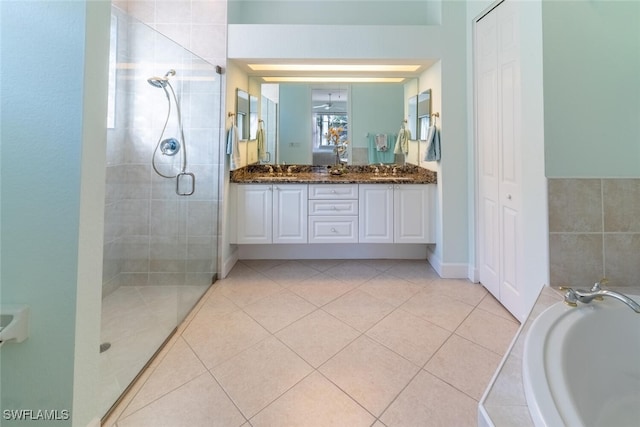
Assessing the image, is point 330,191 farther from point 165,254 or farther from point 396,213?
point 165,254

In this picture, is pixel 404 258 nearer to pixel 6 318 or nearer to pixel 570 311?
pixel 570 311

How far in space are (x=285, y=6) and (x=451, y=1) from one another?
1.75 metres

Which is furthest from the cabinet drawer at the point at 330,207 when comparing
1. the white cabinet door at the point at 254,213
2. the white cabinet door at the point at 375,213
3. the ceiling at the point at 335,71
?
the ceiling at the point at 335,71

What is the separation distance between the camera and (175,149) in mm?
2572

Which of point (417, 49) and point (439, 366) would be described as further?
point (417, 49)

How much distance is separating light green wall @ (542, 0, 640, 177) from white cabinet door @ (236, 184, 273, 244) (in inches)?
91.2

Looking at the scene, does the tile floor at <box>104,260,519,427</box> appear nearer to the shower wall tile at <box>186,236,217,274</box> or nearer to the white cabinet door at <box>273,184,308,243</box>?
the shower wall tile at <box>186,236,217,274</box>

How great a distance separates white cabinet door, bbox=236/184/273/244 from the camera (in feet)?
9.91

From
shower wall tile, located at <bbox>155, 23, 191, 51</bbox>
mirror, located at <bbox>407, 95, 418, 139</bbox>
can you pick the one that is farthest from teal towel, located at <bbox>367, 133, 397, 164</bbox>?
shower wall tile, located at <bbox>155, 23, 191, 51</bbox>

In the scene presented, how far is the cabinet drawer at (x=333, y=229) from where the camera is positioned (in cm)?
306

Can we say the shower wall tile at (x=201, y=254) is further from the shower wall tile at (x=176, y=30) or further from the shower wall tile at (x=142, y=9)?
the shower wall tile at (x=142, y=9)

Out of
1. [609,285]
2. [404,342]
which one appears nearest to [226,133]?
[404,342]

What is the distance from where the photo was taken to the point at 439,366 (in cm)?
161

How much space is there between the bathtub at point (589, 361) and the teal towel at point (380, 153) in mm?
2600
